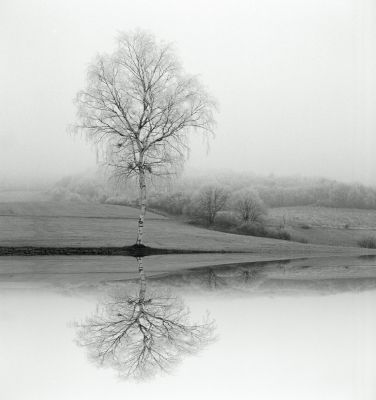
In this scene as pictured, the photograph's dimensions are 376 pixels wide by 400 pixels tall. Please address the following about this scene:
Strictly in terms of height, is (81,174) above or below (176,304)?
above

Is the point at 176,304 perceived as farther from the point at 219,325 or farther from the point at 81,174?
the point at 81,174

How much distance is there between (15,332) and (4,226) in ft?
64.2

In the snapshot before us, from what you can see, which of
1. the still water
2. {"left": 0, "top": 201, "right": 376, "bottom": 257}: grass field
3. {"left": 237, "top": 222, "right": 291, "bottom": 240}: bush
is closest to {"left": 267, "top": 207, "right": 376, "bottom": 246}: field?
{"left": 237, "top": 222, "right": 291, "bottom": 240}: bush

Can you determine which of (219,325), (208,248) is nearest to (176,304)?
(219,325)

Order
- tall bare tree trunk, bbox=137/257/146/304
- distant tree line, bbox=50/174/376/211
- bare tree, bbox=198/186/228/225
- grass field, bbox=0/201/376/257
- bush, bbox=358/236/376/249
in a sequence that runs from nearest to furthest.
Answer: tall bare tree trunk, bbox=137/257/146/304
grass field, bbox=0/201/376/257
bush, bbox=358/236/376/249
bare tree, bbox=198/186/228/225
distant tree line, bbox=50/174/376/211

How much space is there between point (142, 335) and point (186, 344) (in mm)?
595

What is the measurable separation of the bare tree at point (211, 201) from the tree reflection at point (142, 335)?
27.6m

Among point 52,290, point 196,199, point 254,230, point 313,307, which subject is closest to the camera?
point 313,307

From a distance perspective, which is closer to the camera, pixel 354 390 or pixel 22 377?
pixel 354 390

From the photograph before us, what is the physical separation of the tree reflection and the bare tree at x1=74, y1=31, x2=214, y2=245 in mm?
13189

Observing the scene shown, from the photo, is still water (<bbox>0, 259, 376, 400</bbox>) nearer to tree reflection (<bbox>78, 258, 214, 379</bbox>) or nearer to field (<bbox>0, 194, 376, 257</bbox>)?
tree reflection (<bbox>78, 258, 214, 379</bbox>)

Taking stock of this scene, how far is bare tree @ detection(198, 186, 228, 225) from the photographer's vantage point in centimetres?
3628

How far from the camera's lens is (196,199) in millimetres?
37656

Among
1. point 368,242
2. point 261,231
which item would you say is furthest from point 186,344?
point 368,242
